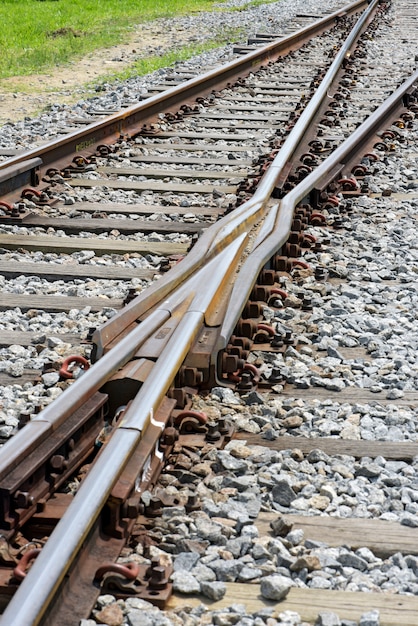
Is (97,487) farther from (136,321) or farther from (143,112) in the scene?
(143,112)

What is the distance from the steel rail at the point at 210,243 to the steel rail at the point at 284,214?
0.48 ft

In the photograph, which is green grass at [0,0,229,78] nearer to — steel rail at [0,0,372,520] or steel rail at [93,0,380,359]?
steel rail at [93,0,380,359]

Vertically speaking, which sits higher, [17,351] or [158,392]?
[158,392]

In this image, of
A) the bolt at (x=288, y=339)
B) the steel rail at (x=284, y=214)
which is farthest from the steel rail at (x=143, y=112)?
the bolt at (x=288, y=339)

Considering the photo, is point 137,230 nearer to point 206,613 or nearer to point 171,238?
point 171,238

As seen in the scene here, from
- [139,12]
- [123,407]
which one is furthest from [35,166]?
[139,12]

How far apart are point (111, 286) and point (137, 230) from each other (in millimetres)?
1114

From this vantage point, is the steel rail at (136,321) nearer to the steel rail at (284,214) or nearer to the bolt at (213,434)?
the steel rail at (284,214)

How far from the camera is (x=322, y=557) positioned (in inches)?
117

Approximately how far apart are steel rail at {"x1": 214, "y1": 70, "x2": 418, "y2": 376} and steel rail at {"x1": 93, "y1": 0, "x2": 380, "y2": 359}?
15 centimetres

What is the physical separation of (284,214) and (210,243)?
0.70m

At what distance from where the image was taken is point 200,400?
4.06 metres

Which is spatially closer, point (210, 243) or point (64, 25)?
point (210, 243)

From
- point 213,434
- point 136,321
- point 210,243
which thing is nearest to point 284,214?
point 210,243
